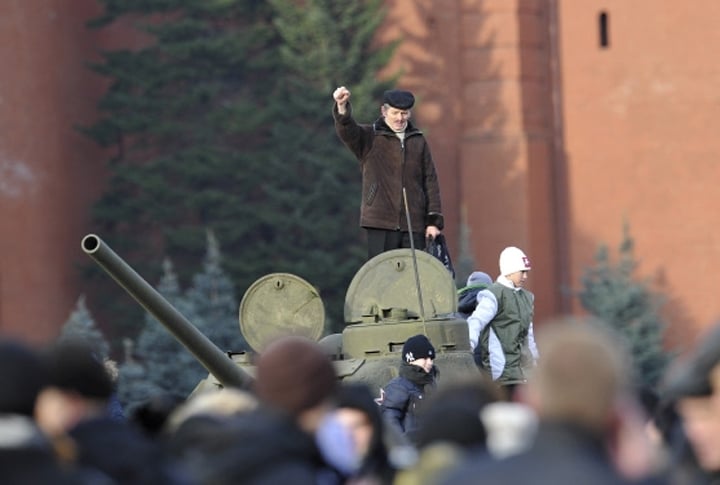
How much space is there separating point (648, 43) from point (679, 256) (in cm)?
348

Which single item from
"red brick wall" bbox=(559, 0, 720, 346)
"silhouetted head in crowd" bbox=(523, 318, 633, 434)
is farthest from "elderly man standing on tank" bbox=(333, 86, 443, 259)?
"red brick wall" bbox=(559, 0, 720, 346)

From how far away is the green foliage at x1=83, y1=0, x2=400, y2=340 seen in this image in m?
38.5

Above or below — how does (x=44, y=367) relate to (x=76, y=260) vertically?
above

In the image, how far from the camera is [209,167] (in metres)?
38.8

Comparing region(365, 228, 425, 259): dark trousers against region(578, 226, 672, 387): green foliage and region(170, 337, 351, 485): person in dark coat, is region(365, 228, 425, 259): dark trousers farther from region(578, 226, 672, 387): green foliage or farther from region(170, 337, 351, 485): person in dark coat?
region(578, 226, 672, 387): green foliage

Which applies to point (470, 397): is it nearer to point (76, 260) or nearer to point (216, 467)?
point (216, 467)

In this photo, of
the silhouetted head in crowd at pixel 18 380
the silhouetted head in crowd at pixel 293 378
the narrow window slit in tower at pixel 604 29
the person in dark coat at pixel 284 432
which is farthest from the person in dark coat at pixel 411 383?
the narrow window slit in tower at pixel 604 29

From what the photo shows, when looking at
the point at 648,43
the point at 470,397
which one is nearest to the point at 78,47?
the point at 648,43

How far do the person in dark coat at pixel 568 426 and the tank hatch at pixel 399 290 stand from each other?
7414 millimetres

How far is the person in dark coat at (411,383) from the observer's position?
11938 millimetres

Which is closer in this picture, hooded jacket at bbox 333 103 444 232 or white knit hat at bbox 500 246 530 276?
white knit hat at bbox 500 246 530 276

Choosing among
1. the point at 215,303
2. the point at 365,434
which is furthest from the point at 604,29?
the point at 365,434

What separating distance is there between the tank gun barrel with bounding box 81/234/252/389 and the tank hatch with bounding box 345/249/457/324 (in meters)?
0.83

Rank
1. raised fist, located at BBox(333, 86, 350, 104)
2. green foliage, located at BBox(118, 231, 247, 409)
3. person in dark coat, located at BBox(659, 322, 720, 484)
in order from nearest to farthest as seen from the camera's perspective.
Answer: person in dark coat, located at BBox(659, 322, 720, 484) → raised fist, located at BBox(333, 86, 350, 104) → green foliage, located at BBox(118, 231, 247, 409)
